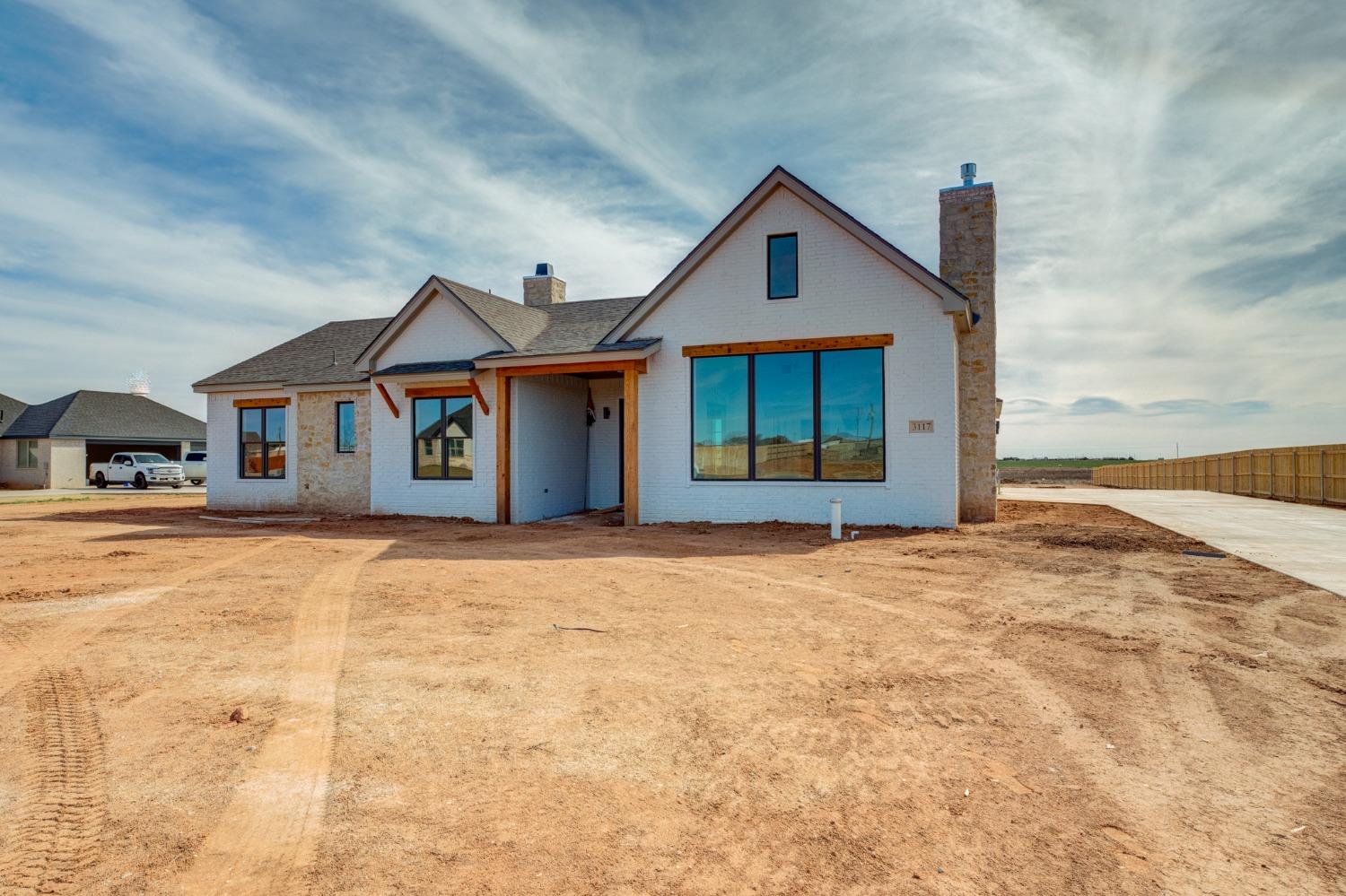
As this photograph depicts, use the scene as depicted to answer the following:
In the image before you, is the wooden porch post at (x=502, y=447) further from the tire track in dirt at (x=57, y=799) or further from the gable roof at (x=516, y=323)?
the tire track in dirt at (x=57, y=799)

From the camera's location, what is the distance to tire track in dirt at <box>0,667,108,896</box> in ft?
8.96

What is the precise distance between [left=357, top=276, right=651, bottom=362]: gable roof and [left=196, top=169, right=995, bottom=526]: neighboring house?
77mm

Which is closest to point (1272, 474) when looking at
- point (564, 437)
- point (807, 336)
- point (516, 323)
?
point (807, 336)

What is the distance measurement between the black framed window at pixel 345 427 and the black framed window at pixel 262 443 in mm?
2006

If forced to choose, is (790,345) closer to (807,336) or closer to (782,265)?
(807,336)

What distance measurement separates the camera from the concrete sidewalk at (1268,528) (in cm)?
920

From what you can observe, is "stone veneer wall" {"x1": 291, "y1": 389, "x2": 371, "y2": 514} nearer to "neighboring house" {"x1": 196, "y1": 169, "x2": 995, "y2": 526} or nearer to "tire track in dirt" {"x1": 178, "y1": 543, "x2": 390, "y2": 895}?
"neighboring house" {"x1": 196, "y1": 169, "x2": 995, "y2": 526}

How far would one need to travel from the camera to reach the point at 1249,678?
16.6ft

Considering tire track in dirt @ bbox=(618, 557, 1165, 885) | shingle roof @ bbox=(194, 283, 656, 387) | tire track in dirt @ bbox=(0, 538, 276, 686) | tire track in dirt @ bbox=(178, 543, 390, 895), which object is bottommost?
tire track in dirt @ bbox=(618, 557, 1165, 885)

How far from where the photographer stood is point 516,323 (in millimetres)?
17547

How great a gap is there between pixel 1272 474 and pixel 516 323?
23134 millimetres

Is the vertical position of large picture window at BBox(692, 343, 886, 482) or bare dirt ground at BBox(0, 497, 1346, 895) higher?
large picture window at BBox(692, 343, 886, 482)

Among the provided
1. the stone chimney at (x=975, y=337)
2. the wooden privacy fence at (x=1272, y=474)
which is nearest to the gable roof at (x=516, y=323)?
the stone chimney at (x=975, y=337)

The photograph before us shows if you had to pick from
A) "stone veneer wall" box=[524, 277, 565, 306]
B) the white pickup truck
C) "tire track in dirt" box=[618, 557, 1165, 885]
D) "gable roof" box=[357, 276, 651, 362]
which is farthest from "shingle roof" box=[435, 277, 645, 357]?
the white pickup truck
